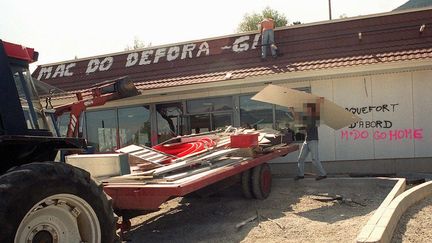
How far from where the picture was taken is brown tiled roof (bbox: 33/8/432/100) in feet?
40.4

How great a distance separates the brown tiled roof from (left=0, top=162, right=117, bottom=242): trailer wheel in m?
9.22

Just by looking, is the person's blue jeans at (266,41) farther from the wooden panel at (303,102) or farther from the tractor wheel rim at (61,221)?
the tractor wheel rim at (61,221)

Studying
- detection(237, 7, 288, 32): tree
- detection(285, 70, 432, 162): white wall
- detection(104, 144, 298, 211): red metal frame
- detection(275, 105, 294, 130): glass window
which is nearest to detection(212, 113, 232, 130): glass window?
detection(275, 105, 294, 130): glass window

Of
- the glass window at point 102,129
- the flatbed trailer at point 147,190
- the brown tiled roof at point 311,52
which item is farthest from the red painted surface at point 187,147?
the glass window at point 102,129

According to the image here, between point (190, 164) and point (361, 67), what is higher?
point (361, 67)

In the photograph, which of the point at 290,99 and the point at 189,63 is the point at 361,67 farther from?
the point at 189,63

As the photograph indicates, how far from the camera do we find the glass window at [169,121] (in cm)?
1452

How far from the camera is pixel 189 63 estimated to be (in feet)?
49.7

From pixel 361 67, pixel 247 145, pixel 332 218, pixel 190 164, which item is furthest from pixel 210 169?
pixel 361 67

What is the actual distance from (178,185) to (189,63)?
9866mm

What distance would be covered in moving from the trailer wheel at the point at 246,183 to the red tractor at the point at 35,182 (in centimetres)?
413

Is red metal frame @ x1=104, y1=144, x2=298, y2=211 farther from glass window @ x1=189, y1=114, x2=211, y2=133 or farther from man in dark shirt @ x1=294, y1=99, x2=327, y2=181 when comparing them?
glass window @ x1=189, y1=114, x2=211, y2=133

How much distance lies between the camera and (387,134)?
12125 mm

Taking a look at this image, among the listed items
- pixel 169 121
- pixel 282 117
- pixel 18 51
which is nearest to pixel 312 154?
pixel 282 117
